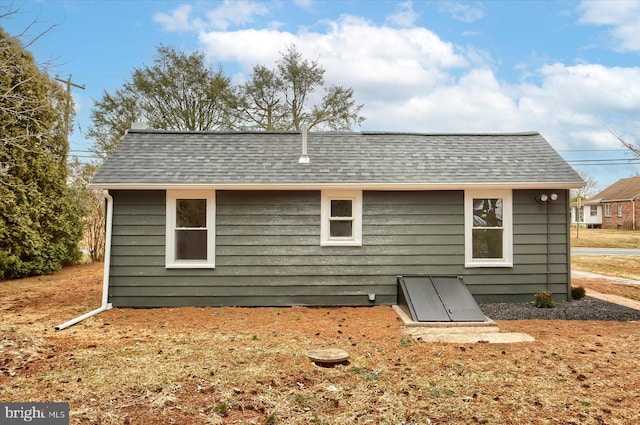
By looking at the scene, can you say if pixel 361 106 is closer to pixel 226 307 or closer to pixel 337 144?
pixel 337 144

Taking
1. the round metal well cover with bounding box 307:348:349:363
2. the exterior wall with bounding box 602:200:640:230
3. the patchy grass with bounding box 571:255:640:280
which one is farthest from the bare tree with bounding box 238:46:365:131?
the exterior wall with bounding box 602:200:640:230

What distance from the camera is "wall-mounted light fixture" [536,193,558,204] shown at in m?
7.09

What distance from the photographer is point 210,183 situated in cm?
675

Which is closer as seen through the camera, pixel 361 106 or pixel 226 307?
pixel 226 307

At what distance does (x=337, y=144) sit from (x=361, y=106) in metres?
12.6

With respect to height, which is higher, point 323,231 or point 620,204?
point 620,204

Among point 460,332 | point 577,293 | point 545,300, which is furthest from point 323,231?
point 577,293

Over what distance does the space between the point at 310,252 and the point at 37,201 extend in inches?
334

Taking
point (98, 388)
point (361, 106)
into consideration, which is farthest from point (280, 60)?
point (98, 388)

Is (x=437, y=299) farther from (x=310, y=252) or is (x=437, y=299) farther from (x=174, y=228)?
(x=174, y=228)

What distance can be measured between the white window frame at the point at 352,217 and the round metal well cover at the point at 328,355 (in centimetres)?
281

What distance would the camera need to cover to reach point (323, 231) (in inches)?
277

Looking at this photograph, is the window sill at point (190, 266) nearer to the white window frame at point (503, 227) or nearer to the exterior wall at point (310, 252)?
the exterior wall at point (310, 252)

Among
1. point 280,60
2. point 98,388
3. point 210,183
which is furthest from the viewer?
point 280,60
